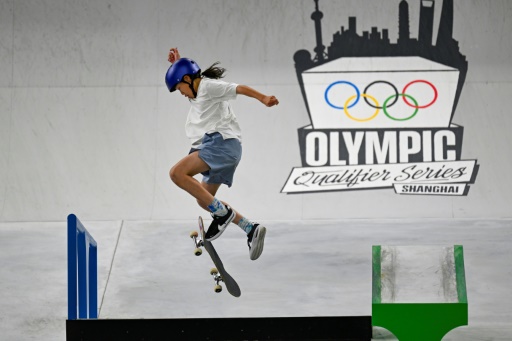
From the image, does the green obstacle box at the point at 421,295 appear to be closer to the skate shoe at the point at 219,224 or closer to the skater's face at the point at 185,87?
the skate shoe at the point at 219,224

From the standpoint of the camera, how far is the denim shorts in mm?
7664

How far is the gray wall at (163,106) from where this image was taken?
42.7ft

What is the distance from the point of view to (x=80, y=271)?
7805 mm

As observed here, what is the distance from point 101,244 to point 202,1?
11.9 ft

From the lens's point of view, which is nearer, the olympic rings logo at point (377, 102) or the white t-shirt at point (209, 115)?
the white t-shirt at point (209, 115)

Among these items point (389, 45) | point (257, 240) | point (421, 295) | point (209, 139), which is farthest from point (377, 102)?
point (421, 295)

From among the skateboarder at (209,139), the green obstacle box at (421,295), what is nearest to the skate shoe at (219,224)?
the skateboarder at (209,139)

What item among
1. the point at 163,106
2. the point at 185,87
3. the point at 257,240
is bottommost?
the point at 257,240

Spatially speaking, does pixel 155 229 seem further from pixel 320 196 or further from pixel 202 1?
pixel 202 1

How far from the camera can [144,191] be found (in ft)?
42.8

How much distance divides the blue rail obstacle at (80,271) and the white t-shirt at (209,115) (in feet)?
3.29

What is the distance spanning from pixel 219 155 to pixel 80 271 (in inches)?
48.2

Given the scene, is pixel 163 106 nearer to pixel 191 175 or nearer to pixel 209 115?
pixel 209 115

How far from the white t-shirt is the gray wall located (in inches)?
200
